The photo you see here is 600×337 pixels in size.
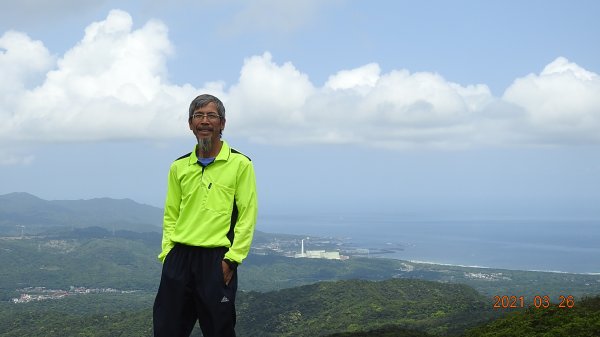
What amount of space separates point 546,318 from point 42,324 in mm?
75358

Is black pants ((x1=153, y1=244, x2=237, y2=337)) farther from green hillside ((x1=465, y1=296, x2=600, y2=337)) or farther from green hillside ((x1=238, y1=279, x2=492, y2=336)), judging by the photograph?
green hillside ((x1=238, y1=279, x2=492, y2=336))

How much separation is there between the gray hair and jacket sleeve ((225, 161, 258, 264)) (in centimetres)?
54

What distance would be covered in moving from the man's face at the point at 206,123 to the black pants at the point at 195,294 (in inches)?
39.4

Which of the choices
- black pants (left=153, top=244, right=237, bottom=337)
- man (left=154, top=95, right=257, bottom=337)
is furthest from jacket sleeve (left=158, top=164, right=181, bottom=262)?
black pants (left=153, top=244, right=237, bottom=337)

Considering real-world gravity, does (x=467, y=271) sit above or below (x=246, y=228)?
below

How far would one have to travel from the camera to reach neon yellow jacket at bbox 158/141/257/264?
4996mm

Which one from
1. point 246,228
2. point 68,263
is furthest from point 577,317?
point 68,263

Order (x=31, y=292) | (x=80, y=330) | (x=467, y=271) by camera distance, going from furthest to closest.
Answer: (x=467, y=271) → (x=31, y=292) → (x=80, y=330)

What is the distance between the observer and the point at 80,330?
73875 millimetres


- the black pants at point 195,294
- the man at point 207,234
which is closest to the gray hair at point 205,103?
the man at point 207,234

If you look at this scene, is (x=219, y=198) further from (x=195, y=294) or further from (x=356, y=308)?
(x=356, y=308)

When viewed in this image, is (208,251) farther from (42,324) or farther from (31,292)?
(31,292)

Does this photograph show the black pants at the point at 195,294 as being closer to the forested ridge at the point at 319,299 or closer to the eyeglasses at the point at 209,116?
the eyeglasses at the point at 209,116

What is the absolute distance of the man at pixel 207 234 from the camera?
4.96 m
